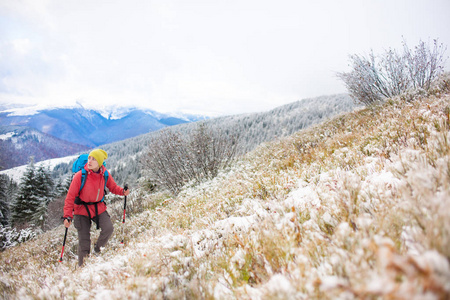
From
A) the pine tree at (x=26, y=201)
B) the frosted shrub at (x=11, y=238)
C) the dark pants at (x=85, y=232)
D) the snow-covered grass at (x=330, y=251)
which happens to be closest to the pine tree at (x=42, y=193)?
the pine tree at (x=26, y=201)

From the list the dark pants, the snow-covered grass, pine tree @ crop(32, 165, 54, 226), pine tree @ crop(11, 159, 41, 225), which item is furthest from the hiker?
pine tree @ crop(11, 159, 41, 225)

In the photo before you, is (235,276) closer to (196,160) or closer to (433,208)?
(433,208)

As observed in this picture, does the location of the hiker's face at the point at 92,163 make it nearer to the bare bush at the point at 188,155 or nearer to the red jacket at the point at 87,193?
the red jacket at the point at 87,193

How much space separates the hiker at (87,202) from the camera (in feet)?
15.3

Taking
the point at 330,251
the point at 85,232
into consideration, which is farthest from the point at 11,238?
the point at 330,251

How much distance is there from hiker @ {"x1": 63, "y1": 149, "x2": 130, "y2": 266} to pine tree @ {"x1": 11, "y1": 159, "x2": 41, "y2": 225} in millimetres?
34138

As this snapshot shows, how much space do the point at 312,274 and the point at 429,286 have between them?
79 centimetres

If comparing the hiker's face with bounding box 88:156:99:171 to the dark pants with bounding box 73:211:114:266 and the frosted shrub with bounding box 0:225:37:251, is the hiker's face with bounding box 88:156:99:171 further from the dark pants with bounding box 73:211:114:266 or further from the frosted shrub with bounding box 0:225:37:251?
the frosted shrub with bounding box 0:225:37:251

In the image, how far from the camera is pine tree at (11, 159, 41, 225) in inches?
1137

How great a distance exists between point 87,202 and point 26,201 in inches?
Answer: 1443

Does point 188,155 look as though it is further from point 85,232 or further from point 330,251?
point 330,251

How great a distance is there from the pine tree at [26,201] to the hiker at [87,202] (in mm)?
34138

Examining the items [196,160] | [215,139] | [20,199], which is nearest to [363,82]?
[215,139]

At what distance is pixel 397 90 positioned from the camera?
343 inches
